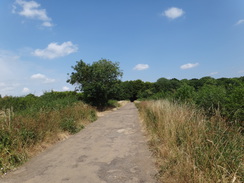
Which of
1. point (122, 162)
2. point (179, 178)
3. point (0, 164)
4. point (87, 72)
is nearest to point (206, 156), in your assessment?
point (179, 178)

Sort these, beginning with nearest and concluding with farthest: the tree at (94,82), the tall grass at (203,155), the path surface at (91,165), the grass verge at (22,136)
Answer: the tall grass at (203,155)
the path surface at (91,165)
the grass verge at (22,136)
the tree at (94,82)

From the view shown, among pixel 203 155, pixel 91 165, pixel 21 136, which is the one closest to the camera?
pixel 203 155

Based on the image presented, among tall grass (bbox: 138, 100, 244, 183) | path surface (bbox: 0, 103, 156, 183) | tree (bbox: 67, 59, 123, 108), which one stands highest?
tree (bbox: 67, 59, 123, 108)

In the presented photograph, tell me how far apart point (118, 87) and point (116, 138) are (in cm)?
1201

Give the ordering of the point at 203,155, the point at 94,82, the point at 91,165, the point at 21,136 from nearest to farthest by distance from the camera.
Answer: the point at 203,155, the point at 91,165, the point at 21,136, the point at 94,82

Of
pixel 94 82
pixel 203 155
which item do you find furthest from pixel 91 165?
pixel 94 82

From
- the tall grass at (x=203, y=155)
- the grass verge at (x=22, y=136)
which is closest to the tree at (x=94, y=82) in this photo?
the grass verge at (x=22, y=136)

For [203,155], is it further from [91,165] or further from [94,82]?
[94,82]

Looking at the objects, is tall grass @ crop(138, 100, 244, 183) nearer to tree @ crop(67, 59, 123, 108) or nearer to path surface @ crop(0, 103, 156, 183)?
path surface @ crop(0, 103, 156, 183)

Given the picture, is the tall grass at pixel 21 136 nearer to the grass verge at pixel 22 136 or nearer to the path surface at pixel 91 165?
the grass verge at pixel 22 136

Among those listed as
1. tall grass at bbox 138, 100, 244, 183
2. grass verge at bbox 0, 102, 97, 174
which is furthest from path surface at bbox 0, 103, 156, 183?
tall grass at bbox 138, 100, 244, 183

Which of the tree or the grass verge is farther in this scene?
the tree

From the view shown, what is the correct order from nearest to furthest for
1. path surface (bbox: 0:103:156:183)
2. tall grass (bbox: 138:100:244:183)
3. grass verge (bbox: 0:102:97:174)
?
tall grass (bbox: 138:100:244:183)
path surface (bbox: 0:103:156:183)
grass verge (bbox: 0:102:97:174)

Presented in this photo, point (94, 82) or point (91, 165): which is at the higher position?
point (94, 82)
